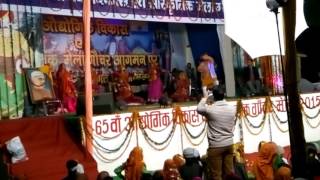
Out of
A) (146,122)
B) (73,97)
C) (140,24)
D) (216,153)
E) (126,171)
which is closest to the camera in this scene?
(216,153)

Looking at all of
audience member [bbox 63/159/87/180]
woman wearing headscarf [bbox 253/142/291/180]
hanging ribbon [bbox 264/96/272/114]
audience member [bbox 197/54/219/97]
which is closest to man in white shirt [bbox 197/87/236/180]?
woman wearing headscarf [bbox 253/142/291/180]

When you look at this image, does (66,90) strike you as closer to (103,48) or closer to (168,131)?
(103,48)

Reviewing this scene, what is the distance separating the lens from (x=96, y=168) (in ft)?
24.1

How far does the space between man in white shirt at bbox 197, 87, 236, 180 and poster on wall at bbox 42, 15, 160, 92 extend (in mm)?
6020

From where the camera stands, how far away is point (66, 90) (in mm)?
10656

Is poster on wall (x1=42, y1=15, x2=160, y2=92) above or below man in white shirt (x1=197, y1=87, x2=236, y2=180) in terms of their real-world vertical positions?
above

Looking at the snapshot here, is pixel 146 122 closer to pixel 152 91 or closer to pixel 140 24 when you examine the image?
pixel 152 91

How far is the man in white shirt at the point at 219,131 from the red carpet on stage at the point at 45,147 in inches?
77.3

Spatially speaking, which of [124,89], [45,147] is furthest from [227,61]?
[45,147]

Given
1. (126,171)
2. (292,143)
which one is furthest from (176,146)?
(292,143)

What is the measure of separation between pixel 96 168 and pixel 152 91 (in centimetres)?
558

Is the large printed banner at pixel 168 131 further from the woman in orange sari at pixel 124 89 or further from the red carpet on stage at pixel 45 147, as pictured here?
the woman in orange sari at pixel 124 89

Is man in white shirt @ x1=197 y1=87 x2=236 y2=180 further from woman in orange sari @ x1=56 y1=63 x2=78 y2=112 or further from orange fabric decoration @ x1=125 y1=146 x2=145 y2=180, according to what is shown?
woman in orange sari @ x1=56 y1=63 x2=78 y2=112

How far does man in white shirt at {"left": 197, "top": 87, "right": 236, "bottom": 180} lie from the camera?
568 cm
